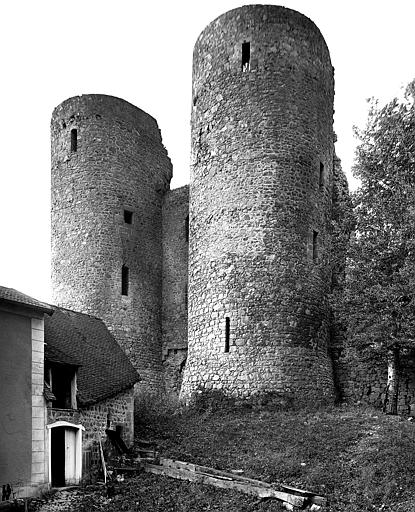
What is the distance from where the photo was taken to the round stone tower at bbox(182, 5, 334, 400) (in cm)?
2061

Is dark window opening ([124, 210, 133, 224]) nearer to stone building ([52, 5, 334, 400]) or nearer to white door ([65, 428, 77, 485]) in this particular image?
stone building ([52, 5, 334, 400])

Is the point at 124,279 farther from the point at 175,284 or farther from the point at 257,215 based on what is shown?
the point at 257,215

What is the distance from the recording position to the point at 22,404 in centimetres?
1423

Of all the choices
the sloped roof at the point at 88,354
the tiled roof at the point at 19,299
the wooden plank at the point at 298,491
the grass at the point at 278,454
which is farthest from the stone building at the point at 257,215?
the tiled roof at the point at 19,299

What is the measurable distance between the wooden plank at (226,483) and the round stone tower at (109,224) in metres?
9.84

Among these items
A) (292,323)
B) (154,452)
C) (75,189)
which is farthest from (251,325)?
(75,189)

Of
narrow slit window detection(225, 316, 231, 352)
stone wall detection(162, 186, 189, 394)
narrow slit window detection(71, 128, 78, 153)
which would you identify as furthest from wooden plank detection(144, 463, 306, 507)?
narrow slit window detection(71, 128, 78, 153)

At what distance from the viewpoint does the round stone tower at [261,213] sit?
20.6m

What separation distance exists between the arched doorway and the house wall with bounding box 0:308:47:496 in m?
0.93

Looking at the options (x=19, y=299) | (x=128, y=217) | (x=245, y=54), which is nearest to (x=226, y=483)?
(x=19, y=299)

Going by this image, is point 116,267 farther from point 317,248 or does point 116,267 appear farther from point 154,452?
point 154,452

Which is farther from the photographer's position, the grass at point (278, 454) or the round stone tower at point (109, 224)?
the round stone tower at point (109, 224)

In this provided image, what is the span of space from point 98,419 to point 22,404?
119 inches

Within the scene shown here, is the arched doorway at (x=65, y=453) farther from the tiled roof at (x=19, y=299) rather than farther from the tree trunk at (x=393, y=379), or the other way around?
the tree trunk at (x=393, y=379)
